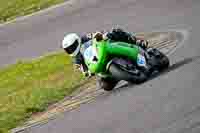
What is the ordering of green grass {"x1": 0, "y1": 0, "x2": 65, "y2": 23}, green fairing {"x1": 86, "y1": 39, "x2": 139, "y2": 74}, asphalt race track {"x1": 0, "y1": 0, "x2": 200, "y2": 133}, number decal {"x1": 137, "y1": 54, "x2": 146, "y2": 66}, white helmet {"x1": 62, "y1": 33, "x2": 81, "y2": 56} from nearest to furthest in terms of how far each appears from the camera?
asphalt race track {"x1": 0, "y1": 0, "x2": 200, "y2": 133}
green fairing {"x1": 86, "y1": 39, "x2": 139, "y2": 74}
number decal {"x1": 137, "y1": 54, "x2": 146, "y2": 66}
white helmet {"x1": 62, "y1": 33, "x2": 81, "y2": 56}
green grass {"x1": 0, "y1": 0, "x2": 65, "y2": 23}

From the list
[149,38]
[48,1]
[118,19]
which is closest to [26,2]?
[48,1]

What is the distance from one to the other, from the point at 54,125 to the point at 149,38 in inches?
273

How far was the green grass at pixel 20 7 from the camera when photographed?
28347 mm

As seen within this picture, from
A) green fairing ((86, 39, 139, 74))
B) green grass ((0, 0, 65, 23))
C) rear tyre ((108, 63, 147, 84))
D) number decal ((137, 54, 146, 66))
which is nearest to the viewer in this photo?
rear tyre ((108, 63, 147, 84))

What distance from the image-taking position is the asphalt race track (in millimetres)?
10172

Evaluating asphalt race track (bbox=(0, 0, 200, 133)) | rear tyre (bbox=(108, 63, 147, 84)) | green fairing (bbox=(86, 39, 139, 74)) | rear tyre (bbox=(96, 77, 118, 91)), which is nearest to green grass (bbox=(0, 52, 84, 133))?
rear tyre (bbox=(96, 77, 118, 91))

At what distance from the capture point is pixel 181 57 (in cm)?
1459

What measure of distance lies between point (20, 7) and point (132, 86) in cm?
1665

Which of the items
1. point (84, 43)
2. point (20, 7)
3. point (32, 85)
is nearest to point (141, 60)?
point (84, 43)

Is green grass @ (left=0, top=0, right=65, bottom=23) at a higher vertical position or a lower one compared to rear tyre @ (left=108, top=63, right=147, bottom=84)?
lower

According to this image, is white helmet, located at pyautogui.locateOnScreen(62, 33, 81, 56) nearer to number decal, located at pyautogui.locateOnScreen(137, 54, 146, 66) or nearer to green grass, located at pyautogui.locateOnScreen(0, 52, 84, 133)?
number decal, located at pyautogui.locateOnScreen(137, 54, 146, 66)

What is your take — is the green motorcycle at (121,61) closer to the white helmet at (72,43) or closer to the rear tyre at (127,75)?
the rear tyre at (127,75)

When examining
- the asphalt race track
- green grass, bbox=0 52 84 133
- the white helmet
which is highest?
the white helmet

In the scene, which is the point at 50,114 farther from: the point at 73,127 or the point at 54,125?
the point at 73,127
